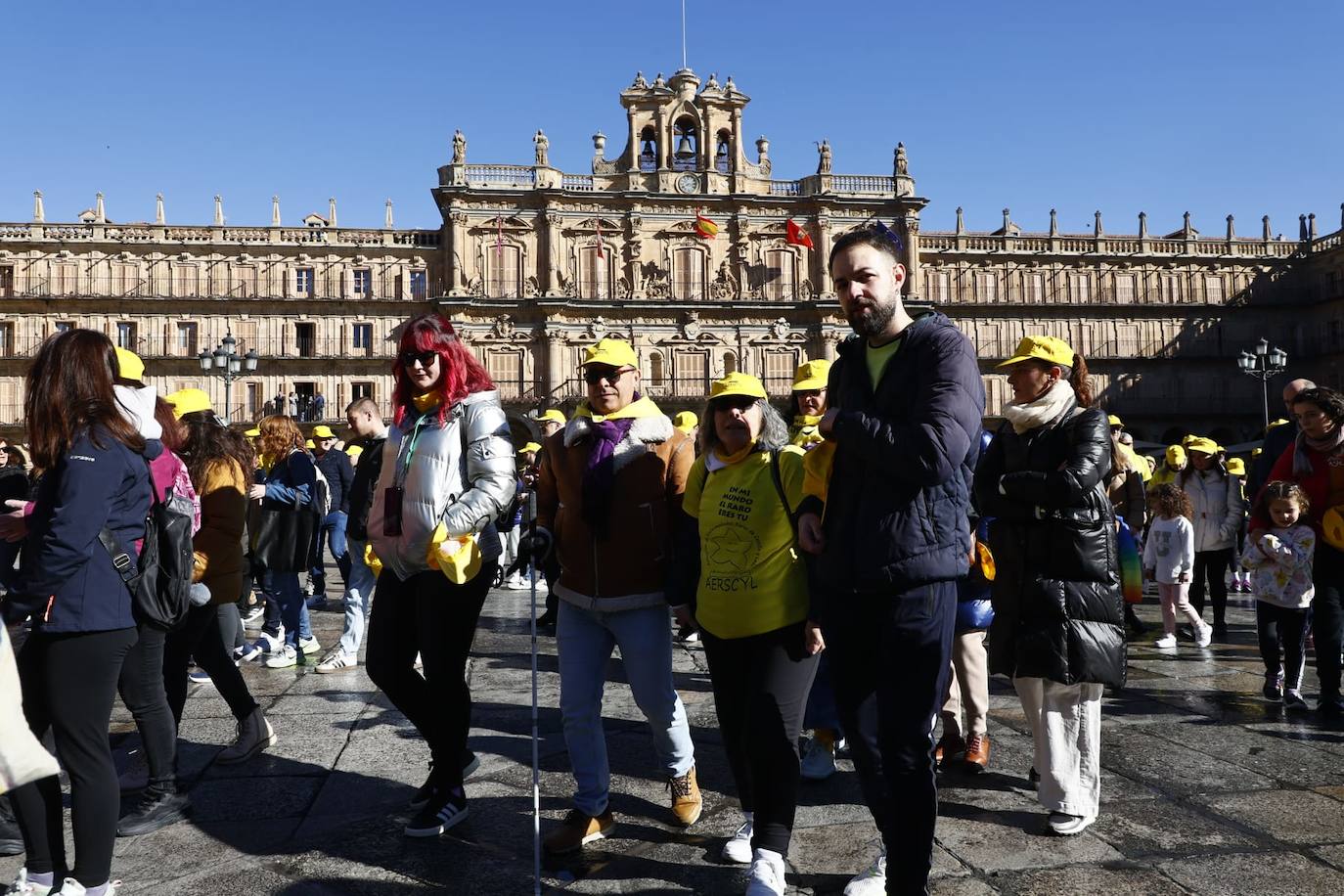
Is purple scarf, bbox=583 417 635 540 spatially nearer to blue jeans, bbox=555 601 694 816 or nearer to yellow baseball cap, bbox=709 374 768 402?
blue jeans, bbox=555 601 694 816

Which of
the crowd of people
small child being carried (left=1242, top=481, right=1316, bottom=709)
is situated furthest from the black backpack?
small child being carried (left=1242, top=481, right=1316, bottom=709)

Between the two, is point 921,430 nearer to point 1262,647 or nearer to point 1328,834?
point 1328,834

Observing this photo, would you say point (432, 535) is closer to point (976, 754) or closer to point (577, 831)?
point (577, 831)

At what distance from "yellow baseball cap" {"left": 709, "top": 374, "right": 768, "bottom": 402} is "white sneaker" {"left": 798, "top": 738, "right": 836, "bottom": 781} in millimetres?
1873

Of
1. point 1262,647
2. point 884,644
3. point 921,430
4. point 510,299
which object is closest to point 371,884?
point 884,644

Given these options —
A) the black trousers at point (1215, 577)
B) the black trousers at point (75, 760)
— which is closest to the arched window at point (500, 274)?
the black trousers at point (1215, 577)

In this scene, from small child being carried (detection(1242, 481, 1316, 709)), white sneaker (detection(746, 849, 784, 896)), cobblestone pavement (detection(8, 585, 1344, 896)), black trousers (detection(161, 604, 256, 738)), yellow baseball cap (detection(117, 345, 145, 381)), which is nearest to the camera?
white sneaker (detection(746, 849, 784, 896))

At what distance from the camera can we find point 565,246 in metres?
40.7

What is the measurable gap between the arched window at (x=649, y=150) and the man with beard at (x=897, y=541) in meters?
40.6

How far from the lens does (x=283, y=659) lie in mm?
7324

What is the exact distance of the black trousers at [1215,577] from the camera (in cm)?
884

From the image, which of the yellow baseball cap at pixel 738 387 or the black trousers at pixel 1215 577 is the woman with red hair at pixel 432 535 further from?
the black trousers at pixel 1215 577

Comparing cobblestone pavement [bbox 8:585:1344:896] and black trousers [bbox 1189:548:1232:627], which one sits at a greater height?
black trousers [bbox 1189:548:1232:627]

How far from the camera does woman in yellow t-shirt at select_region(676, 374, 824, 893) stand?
330cm
